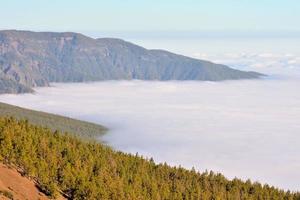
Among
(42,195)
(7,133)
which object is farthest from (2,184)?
(7,133)

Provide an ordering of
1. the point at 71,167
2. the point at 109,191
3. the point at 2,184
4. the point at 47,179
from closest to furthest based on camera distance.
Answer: the point at 2,184
the point at 47,179
the point at 109,191
the point at 71,167

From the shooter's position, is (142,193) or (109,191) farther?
(142,193)

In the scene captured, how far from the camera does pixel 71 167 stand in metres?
196

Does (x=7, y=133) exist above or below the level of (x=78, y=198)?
above

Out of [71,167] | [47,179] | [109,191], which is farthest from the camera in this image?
[71,167]

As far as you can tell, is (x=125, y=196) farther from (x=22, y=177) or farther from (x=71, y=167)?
(x=22, y=177)

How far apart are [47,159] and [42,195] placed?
2968cm

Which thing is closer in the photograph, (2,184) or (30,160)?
(2,184)

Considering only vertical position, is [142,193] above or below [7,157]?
below

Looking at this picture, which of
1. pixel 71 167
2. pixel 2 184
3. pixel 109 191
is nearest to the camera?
pixel 2 184

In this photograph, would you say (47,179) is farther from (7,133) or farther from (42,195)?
(7,133)

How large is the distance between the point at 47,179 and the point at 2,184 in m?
15.4

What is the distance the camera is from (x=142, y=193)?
649 ft

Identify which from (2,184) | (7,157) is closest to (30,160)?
(7,157)
